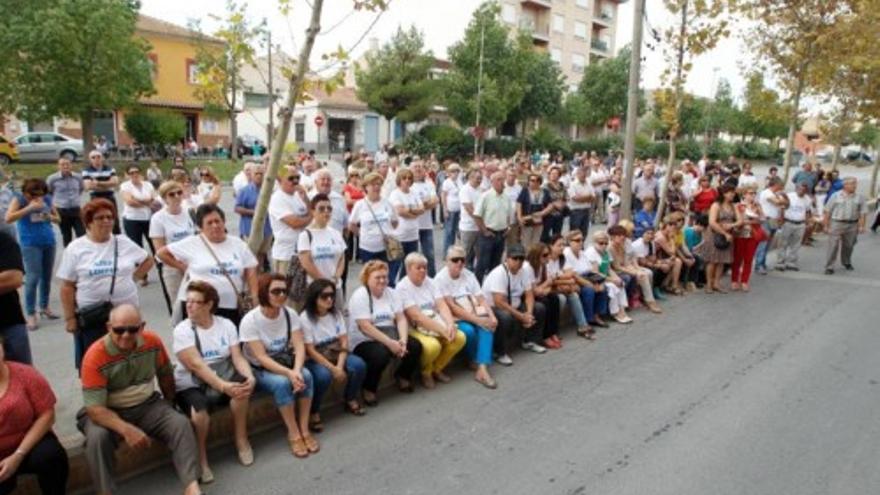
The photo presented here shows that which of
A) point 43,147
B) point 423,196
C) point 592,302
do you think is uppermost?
point 43,147

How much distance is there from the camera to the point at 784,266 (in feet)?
37.6

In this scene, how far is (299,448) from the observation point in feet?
14.3

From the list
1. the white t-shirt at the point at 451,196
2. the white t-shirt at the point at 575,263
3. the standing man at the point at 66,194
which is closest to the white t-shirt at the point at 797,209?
the white t-shirt at the point at 575,263

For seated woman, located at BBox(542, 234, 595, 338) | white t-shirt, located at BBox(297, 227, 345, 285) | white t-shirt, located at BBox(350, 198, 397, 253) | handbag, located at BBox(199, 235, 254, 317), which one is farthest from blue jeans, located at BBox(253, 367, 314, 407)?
seated woman, located at BBox(542, 234, 595, 338)

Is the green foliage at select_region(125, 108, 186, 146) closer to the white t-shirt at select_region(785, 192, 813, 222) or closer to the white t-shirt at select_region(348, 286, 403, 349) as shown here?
the white t-shirt at select_region(785, 192, 813, 222)

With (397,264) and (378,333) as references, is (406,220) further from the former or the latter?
(378,333)

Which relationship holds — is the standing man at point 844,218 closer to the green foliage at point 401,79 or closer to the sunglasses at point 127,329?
the sunglasses at point 127,329

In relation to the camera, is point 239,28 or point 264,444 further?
point 239,28

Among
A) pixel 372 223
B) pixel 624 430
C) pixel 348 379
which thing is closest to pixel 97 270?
pixel 348 379

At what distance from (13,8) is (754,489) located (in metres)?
27.5

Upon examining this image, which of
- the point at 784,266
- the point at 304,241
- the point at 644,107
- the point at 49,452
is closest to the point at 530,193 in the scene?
the point at 304,241

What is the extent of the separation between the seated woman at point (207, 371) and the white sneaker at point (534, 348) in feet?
11.2

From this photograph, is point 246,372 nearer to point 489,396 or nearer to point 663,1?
point 489,396

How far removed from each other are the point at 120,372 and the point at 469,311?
10.6 feet
